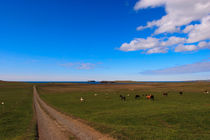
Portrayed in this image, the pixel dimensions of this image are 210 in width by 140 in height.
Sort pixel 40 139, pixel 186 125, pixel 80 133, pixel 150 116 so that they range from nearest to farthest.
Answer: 1. pixel 40 139
2. pixel 80 133
3. pixel 186 125
4. pixel 150 116

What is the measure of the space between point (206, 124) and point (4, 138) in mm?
22435


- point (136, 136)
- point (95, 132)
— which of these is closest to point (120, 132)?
point (136, 136)

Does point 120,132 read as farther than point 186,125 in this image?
No

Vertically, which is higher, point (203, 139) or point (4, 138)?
point (203, 139)

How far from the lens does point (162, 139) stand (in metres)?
11.3

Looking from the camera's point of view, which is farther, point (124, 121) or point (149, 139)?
point (124, 121)

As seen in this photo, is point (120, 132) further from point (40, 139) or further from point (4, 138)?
point (4, 138)

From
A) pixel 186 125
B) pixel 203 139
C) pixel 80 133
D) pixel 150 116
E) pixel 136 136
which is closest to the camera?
pixel 203 139

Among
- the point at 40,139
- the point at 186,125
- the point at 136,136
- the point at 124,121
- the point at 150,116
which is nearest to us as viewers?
the point at 136,136

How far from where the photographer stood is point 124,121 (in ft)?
59.6

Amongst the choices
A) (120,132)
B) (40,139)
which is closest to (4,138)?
(40,139)

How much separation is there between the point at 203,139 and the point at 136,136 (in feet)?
17.7

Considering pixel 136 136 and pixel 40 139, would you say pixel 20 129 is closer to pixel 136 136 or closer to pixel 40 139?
pixel 40 139

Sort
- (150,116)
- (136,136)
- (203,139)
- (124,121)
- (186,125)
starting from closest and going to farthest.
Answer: (203,139) → (136,136) → (186,125) → (124,121) → (150,116)
